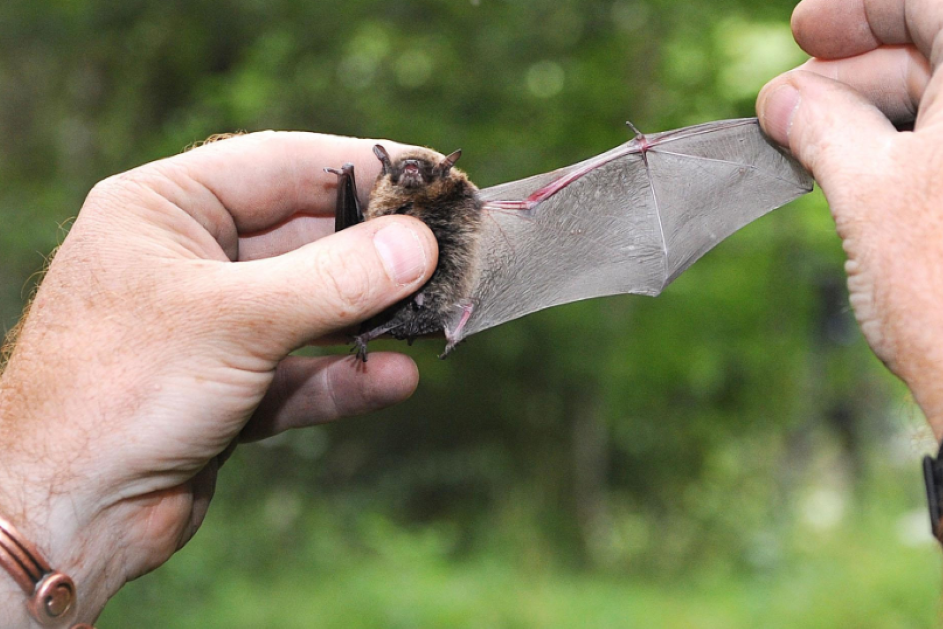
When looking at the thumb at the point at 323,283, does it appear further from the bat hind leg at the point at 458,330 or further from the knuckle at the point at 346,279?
the bat hind leg at the point at 458,330

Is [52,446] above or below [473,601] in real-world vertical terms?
above

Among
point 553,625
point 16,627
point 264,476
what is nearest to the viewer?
point 16,627

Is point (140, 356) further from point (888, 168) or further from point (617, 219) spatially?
point (888, 168)

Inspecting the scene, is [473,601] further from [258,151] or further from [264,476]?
[258,151]

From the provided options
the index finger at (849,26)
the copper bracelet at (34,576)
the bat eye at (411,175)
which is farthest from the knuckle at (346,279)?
the index finger at (849,26)

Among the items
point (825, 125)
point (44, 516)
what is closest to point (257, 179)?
point (44, 516)

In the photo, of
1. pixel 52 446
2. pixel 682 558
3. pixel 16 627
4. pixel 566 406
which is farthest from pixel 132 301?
pixel 682 558
